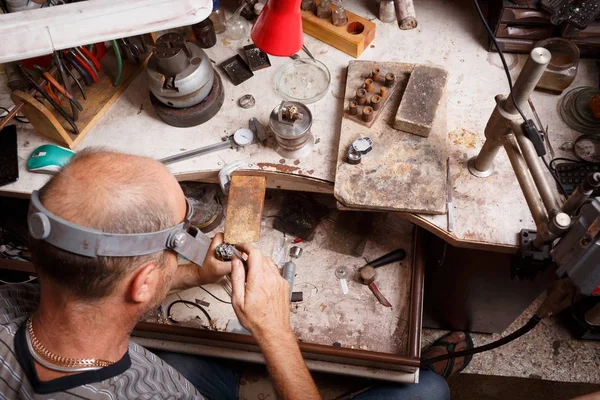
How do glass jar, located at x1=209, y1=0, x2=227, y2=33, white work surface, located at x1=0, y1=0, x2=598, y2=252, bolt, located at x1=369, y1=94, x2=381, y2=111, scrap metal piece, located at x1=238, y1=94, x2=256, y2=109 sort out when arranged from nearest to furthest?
1. white work surface, located at x1=0, y1=0, x2=598, y2=252
2. bolt, located at x1=369, y1=94, x2=381, y2=111
3. scrap metal piece, located at x1=238, y1=94, x2=256, y2=109
4. glass jar, located at x1=209, y1=0, x2=227, y2=33

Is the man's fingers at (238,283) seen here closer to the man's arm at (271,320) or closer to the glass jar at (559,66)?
the man's arm at (271,320)

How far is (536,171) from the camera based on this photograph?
1.22m

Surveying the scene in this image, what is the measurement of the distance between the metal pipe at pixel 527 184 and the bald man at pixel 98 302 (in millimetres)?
708

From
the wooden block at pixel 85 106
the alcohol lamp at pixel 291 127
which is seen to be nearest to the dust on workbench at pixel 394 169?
the alcohol lamp at pixel 291 127

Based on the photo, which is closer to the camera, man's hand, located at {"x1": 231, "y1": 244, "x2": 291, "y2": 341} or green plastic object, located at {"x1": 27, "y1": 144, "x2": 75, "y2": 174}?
man's hand, located at {"x1": 231, "y1": 244, "x2": 291, "y2": 341}

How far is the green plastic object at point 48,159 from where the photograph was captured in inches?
Answer: 60.9

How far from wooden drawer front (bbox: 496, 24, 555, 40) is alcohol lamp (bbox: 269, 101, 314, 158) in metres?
0.72

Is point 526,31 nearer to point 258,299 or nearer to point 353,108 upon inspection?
point 353,108

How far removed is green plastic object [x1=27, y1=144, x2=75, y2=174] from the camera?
155 cm

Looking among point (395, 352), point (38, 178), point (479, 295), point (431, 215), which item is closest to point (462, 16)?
point (431, 215)

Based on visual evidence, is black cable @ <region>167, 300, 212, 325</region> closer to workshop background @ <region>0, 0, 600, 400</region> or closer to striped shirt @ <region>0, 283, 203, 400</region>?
workshop background @ <region>0, 0, 600, 400</region>

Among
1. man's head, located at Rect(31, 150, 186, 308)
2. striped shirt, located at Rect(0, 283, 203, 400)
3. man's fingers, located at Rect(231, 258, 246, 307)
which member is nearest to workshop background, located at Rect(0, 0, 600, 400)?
man's fingers, located at Rect(231, 258, 246, 307)

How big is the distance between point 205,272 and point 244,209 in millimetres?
223

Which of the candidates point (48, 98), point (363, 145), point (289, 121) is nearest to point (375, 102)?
point (363, 145)
